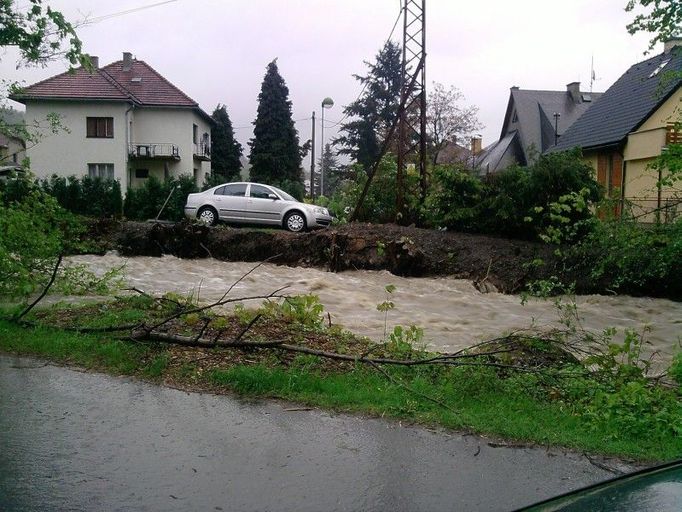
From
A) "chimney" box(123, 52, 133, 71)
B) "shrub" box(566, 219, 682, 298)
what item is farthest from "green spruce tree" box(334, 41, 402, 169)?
"shrub" box(566, 219, 682, 298)

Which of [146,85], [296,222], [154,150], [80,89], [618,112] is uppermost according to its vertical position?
[146,85]

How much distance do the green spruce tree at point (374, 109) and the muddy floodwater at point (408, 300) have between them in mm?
34952

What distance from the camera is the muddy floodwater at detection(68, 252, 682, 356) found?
1377cm

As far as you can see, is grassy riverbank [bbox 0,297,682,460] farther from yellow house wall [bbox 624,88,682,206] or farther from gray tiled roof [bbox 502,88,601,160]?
gray tiled roof [bbox 502,88,601,160]

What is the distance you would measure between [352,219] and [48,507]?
20.9 m

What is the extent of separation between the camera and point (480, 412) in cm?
585

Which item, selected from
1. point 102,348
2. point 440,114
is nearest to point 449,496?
point 102,348

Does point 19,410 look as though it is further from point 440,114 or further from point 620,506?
point 440,114

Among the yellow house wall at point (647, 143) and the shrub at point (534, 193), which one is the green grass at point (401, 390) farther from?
the yellow house wall at point (647, 143)

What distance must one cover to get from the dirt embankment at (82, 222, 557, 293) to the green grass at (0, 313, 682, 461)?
1234cm

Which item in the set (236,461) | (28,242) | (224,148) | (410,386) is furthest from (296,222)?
(224,148)

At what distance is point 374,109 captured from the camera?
54906 mm

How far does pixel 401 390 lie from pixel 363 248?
47.6ft

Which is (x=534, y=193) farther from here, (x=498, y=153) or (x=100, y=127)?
(x=100, y=127)
